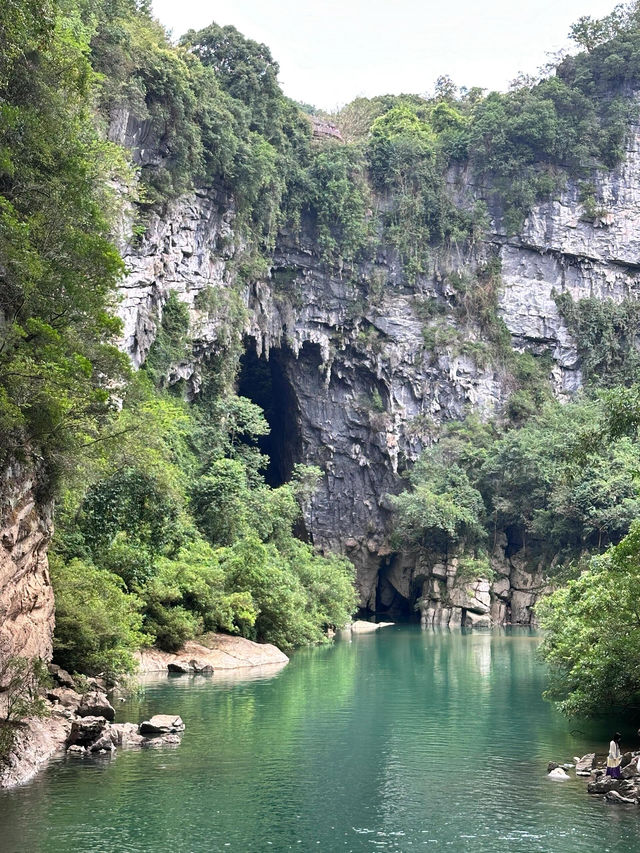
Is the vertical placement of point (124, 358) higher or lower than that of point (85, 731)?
higher

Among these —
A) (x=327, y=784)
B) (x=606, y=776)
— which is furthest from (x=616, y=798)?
(x=327, y=784)

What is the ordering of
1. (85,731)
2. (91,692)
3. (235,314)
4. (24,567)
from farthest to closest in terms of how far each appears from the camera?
(235,314)
(91,692)
(24,567)
(85,731)

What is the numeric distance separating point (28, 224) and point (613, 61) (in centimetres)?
4669

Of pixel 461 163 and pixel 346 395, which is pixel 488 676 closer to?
pixel 346 395

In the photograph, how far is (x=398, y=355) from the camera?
50438mm

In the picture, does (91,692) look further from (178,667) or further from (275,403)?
(275,403)

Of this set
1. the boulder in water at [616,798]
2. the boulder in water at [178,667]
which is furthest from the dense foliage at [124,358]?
the boulder in water at [616,798]

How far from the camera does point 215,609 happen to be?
90.0ft

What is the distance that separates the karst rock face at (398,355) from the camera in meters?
47.9

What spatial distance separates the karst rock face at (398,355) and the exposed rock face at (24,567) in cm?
2827

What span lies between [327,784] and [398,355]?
127 feet

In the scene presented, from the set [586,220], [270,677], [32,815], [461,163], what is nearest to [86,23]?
[270,677]

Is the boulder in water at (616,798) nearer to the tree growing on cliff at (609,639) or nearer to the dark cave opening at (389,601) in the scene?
the tree growing on cliff at (609,639)

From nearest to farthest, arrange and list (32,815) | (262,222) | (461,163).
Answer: (32,815) → (262,222) → (461,163)
